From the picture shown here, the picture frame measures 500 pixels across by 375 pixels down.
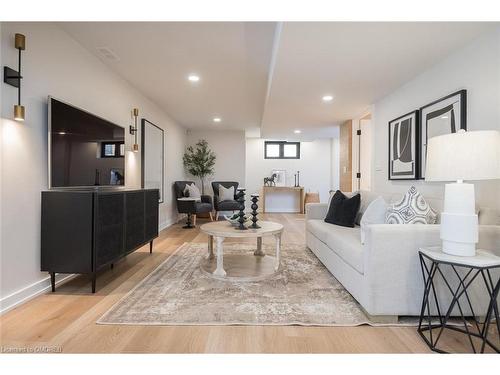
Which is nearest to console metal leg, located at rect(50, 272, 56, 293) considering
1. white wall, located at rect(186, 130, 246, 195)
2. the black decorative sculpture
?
white wall, located at rect(186, 130, 246, 195)

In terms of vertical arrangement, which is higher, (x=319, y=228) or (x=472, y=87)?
(x=472, y=87)

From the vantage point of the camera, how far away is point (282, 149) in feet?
28.2

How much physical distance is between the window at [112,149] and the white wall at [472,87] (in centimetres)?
350

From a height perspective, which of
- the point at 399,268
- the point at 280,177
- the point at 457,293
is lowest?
the point at 457,293

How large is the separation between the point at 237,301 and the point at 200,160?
17.2 ft

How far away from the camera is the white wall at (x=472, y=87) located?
2.12 metres

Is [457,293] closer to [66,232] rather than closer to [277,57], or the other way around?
[277,57]

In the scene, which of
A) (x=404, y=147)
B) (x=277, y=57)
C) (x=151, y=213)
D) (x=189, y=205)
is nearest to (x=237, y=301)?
(x=151, y=213)

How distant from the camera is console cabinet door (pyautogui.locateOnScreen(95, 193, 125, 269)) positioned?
229 cm

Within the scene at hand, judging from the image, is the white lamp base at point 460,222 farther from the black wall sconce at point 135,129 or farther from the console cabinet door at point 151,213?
the black wall sconce at point 135,129

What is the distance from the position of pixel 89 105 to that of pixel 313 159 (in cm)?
672

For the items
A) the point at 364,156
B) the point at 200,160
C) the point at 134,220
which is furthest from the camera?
the point at 200,160

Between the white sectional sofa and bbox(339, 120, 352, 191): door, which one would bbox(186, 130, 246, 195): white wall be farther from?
the white sectional sofa

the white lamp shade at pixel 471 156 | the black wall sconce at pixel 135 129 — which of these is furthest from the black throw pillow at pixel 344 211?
the black wall sconce at pixel 135 129
